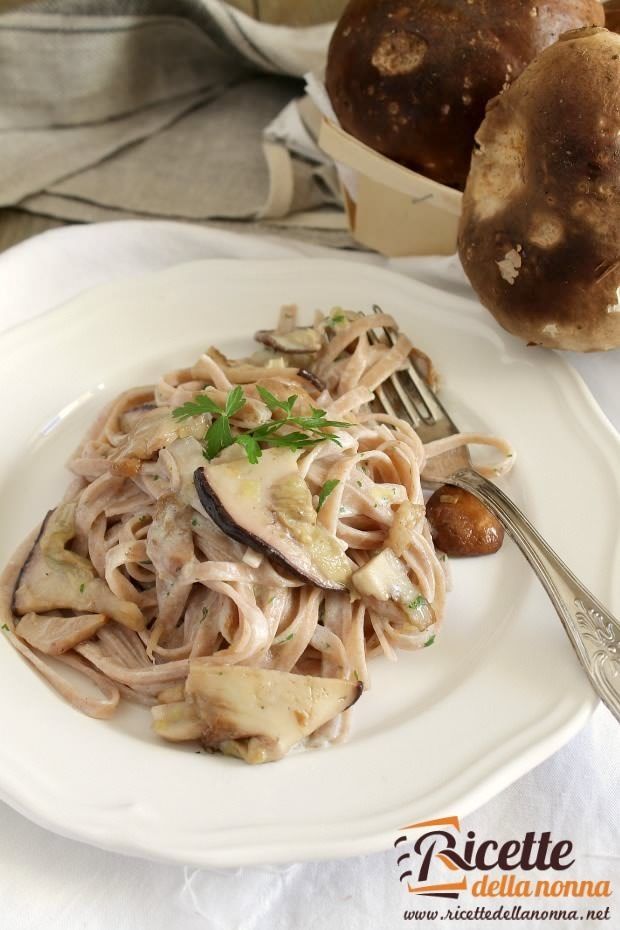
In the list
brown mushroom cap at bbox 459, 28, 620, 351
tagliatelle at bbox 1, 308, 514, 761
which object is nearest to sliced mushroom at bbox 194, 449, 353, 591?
tagliatelle at bbox 1, 308, 514, 761

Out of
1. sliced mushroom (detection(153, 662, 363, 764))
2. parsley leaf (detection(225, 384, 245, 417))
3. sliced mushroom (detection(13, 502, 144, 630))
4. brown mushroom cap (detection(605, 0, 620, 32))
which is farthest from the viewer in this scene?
brown mushroom cap (detection(605, 0, 620, 32))

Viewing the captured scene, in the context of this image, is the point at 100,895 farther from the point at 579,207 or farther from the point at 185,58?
the point at 185,58

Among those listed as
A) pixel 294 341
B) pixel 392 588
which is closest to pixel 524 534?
pixel 392 588

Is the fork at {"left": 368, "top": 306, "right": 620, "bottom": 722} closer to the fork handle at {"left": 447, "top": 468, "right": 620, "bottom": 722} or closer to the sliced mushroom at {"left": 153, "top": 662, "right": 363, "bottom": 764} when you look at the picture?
the fork handle at {"left": 447, "top": 468, "right": 620, "bottom": 722}

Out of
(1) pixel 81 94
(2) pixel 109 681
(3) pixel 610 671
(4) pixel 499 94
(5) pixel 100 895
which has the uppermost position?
(4) pixel 499 94

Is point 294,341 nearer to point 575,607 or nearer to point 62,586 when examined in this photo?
point 62,586

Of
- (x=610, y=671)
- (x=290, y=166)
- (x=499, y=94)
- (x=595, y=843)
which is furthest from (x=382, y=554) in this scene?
(x=290, y=166)

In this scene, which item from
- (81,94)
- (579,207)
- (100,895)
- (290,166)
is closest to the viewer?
(100,895)
